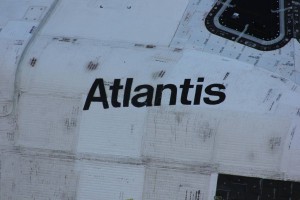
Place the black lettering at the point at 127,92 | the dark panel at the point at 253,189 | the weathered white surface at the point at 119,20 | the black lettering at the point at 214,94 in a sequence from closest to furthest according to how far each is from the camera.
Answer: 1. the dark panel at the point at 253,189
2. the black lettering at the point at 214,94
3. the black lettering at the point at 127,92
4. the weathered white surface at the point at 119,20

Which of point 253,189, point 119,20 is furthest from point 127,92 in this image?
point 253,189

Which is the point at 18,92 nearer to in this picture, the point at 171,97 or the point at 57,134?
the point at 57,134

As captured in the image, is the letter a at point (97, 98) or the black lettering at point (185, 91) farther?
the letter a at point (97, 98)

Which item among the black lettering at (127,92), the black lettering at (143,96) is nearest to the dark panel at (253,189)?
the black lettering at (143,96)

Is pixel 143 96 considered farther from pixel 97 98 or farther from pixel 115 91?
pixel 97 98

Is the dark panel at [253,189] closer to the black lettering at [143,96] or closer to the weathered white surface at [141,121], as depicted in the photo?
the weathered white surface at [141,121]

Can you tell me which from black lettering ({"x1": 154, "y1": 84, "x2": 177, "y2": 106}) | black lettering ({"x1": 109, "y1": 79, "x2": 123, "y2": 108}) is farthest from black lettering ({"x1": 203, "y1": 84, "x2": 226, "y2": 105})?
black lettering ({"x1": 109, "y1": 79, "x2": 123, "y2": 108})

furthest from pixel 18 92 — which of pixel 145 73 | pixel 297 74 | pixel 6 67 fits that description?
pixel 297 74

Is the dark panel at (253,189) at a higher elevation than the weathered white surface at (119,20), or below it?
below
